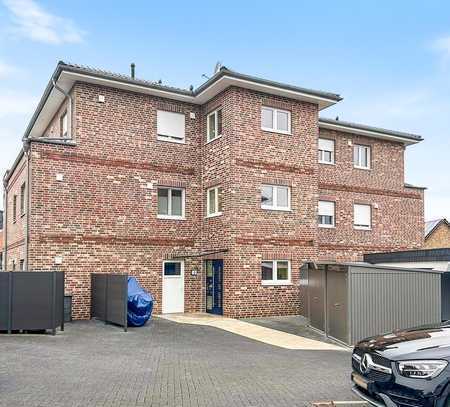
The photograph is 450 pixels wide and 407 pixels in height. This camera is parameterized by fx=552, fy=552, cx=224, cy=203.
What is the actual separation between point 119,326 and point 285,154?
8365 mm

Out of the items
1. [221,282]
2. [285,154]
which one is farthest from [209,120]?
[221,282]

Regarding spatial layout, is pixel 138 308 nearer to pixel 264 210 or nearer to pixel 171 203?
pixel 171 203

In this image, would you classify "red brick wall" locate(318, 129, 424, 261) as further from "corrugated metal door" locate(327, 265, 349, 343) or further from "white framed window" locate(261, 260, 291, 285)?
"corrugated metal door" locate(327, 265, 349, 343)

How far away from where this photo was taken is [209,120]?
20.4 meters

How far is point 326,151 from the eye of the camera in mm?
23453

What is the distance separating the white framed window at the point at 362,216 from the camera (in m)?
24.0

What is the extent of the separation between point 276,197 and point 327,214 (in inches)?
175

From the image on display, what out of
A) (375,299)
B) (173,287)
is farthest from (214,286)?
(375,299)

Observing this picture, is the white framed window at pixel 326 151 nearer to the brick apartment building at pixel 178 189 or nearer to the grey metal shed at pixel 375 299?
the brick apartment building at pixel 178 189

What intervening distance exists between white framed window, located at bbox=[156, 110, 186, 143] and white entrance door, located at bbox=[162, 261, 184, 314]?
4.49 meters

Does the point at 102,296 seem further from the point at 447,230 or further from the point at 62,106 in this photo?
the point at 447,230

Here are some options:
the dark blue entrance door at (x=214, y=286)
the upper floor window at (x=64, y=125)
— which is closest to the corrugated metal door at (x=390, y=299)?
the dark blue entrance door at (x=214, y=286)

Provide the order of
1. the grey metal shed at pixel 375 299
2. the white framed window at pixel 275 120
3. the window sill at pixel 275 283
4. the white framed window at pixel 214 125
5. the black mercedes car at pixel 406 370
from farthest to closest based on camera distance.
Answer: the white framed window at pixel 214 125 < the white framed window at pixel 275 120 < the window sill at pixel 275 283 < the grey metal shed at pixel 375 299 < the black mercedes car at pixel 406 370

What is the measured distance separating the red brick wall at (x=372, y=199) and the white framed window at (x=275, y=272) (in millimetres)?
3509
